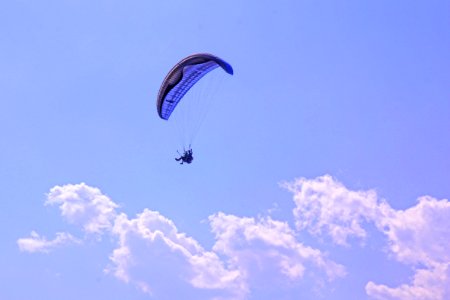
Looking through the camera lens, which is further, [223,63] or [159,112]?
[159,112]

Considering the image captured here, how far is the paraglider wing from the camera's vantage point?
206ft

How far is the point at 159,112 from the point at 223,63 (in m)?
10.6

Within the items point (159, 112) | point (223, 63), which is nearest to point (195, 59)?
point (223, 63)

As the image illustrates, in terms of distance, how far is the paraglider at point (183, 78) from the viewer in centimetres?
6284

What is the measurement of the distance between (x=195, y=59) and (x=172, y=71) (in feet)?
10.7

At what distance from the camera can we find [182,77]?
66.1 m

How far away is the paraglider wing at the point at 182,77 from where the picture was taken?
6278cm

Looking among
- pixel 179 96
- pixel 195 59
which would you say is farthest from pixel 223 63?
pixel 179 96

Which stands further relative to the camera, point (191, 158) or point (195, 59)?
point (191, 158)

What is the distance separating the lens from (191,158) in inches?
2739

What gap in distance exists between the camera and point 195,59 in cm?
6309

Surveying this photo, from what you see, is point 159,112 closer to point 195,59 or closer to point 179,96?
point 179,96

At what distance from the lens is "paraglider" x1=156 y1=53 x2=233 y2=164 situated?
62.8 meters

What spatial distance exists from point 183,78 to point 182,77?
0.27 m
